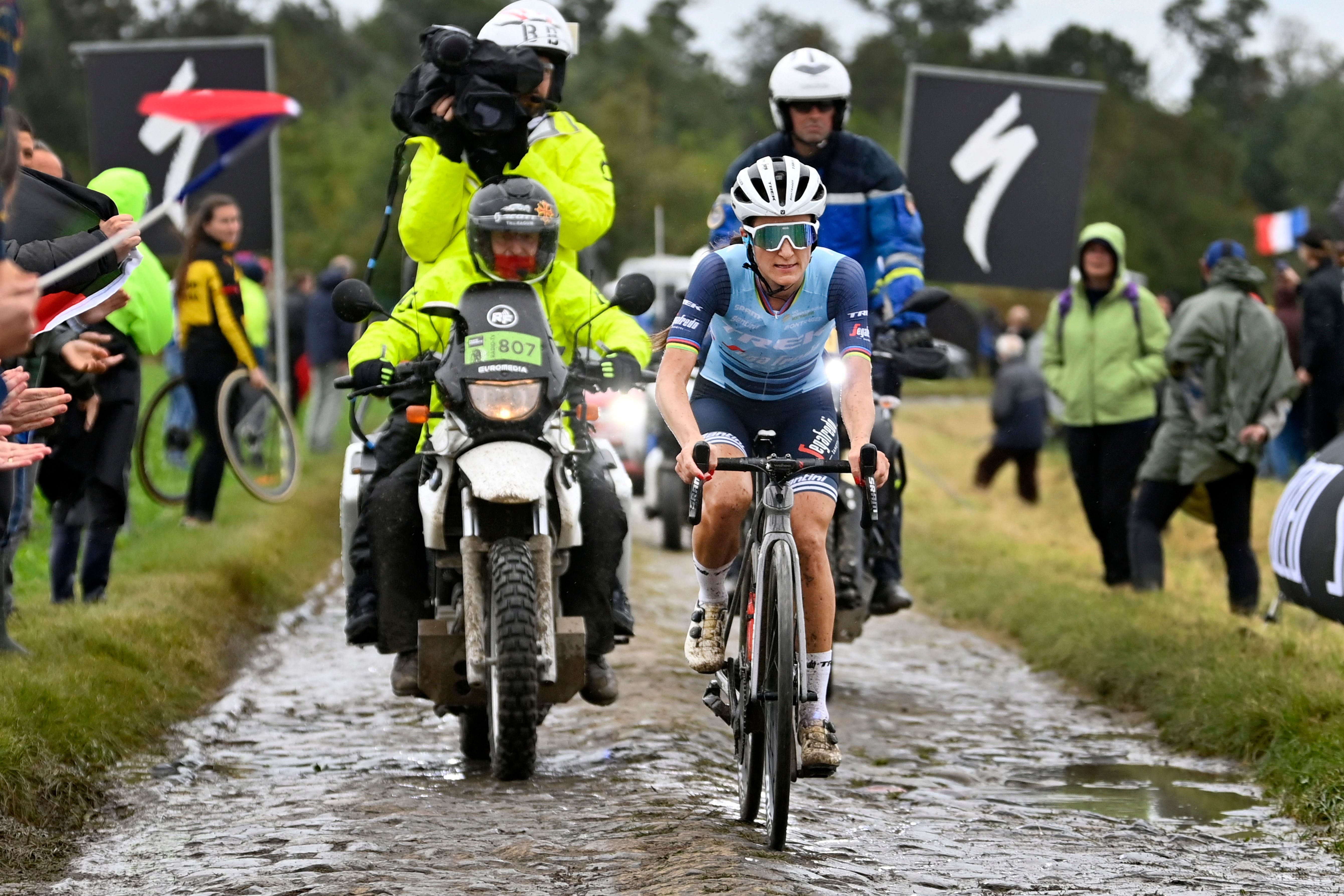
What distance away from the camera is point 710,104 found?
94.7 m

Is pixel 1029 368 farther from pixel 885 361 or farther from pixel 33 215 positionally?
pixel 33 215

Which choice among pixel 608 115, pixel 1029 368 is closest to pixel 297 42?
pixel 608 115

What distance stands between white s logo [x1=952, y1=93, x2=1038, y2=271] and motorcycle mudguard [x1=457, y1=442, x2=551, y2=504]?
28.0 feet

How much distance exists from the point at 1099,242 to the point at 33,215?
7.36m

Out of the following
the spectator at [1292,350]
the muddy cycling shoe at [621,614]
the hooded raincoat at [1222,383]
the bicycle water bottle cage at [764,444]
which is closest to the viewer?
the bicycle water bottle cage at [764,444]

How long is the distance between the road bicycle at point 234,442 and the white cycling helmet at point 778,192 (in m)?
7.71

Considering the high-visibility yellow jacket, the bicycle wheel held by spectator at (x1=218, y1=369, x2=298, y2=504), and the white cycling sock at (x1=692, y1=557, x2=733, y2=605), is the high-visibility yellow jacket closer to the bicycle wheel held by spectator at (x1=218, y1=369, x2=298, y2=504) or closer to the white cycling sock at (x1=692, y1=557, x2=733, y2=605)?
the white cycling sock at (x1=692, y1=557, x2=733, y2=605)

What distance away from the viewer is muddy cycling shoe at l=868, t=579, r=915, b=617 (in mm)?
9281

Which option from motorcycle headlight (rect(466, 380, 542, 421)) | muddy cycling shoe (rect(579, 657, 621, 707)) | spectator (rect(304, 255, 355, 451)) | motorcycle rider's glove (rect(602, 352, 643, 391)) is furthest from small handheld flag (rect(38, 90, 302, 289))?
spectator (rect(304, 255, 355, 451))

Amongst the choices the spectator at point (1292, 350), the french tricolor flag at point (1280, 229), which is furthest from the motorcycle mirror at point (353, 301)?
the french tricolor flag at point (1280, 229)

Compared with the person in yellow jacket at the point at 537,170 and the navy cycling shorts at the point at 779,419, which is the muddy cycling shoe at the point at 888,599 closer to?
the person in yellow jacket at the point at 537,170

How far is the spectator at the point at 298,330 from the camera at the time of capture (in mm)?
23594

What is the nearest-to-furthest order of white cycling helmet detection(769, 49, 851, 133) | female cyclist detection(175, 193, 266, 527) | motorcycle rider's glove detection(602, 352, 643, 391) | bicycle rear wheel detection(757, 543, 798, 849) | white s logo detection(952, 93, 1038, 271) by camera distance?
bicycle rear wheel detection(757, 543, 798, 849) < motorcycle rider's glove detection(602, 352, 643, 391) < white cycling helmet detection(769, 49, 851, 133) < female cyclist detection(175, 193, 266, 527) < white s logo detection(952, 93, 1038, 271)

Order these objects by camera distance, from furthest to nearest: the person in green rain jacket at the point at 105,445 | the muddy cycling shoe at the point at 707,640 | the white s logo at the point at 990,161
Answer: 1. the white s logo at the point at 990,161
2. the person in green rain jacket at the point at 105,445
3. the muddy cycling shoe at the point at 707,640
